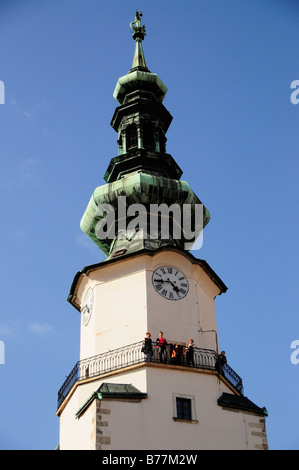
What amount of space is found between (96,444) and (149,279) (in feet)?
19.7

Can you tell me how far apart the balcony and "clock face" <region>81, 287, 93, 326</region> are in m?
1.91

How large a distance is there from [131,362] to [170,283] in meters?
3.22

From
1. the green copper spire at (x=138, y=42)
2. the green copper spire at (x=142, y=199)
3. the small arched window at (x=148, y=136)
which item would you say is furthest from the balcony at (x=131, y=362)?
the green copper spire at (x=138, y=42)

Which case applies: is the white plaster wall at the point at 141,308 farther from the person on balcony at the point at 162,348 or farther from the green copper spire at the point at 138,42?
the green copper spire at the point at 138,42

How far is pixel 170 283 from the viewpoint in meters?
28.8

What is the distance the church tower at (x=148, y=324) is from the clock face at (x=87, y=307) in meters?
0.03

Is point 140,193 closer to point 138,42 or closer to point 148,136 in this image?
point 148,136

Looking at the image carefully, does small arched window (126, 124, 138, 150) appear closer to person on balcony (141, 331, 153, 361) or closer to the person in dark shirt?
the person in dark shirt

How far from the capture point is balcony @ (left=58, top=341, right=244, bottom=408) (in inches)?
1049

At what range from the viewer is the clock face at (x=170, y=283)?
93.8ft

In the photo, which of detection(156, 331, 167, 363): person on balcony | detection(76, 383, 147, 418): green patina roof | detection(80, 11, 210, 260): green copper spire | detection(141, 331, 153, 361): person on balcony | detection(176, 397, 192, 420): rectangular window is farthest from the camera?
detection(80, 11, 210, 260): green copper spire

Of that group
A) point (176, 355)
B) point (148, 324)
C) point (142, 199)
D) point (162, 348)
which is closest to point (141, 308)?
Result: point (148, 324)

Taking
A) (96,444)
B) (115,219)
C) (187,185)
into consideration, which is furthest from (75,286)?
(96,444)

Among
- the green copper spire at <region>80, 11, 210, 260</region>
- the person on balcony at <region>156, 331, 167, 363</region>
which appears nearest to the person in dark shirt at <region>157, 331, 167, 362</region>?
the person on balcony at <region>156, 331, 167, 363</region>
